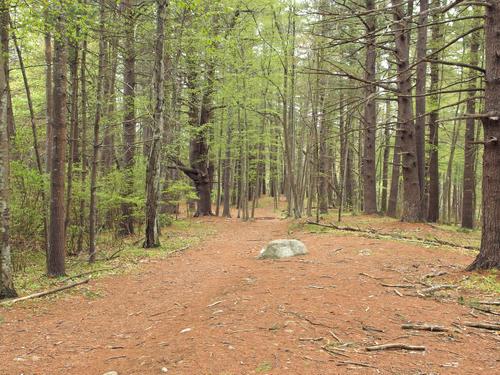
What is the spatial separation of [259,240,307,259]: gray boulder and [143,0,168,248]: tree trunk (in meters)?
4.10

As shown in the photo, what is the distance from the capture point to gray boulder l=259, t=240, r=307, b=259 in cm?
897

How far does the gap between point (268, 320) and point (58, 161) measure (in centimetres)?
555

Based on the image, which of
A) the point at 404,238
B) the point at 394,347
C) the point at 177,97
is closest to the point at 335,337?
the point at 394,347

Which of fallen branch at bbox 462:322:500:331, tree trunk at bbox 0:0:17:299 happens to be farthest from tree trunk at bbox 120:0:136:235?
fallen branch at bbox 462:322:500:331

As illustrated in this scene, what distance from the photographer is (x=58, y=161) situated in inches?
302

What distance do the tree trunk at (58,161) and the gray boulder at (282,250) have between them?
4476 millimetres

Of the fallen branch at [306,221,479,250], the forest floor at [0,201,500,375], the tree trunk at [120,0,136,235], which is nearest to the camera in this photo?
the forest floor at [0,201,500,375]

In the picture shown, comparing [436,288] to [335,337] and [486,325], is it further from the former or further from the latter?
[335,337]

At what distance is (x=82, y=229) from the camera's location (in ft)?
34.4

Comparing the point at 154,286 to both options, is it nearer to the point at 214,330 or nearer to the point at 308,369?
the point at 214,330

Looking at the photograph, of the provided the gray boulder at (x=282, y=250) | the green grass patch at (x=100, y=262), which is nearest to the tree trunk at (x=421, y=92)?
the gray boulder at (x=282, y=250)

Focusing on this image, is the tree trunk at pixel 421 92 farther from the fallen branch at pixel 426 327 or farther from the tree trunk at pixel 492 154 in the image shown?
the fallen branch at pixel 426 327

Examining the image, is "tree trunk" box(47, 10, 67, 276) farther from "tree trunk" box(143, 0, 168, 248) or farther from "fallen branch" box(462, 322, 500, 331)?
"fallen branch" box(462, 322, 500, 331)

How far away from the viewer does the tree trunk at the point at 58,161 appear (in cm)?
759
